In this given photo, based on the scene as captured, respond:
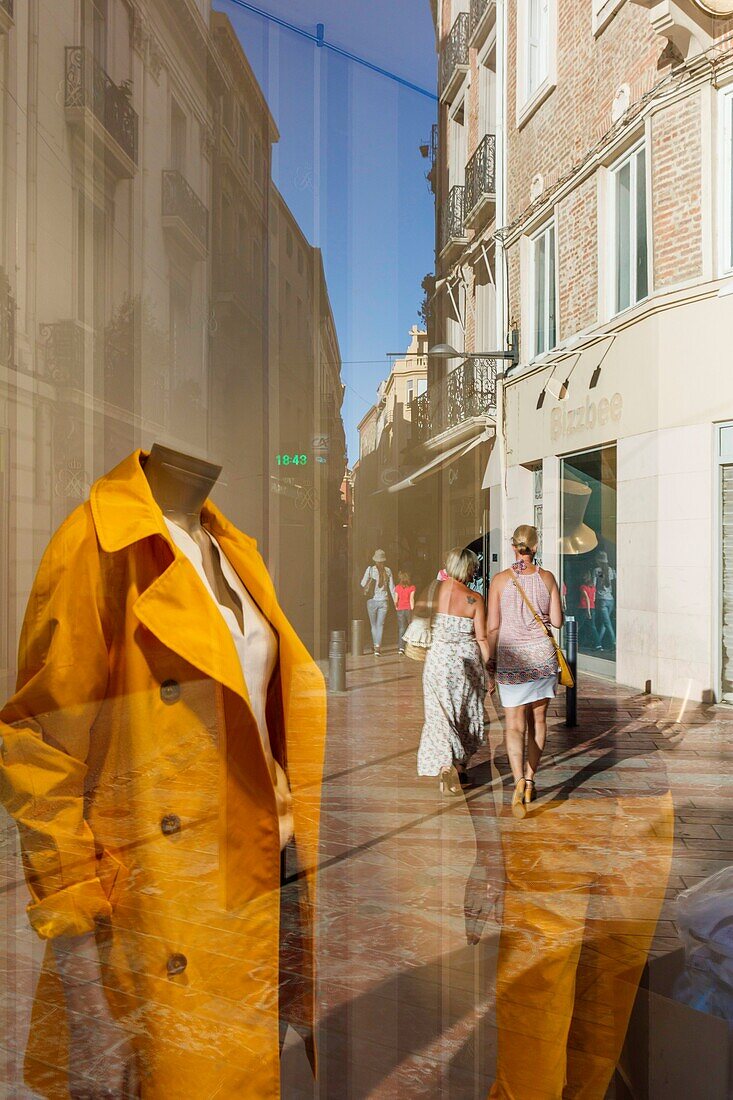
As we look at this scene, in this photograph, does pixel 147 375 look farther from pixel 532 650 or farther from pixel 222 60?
pixel 532 650

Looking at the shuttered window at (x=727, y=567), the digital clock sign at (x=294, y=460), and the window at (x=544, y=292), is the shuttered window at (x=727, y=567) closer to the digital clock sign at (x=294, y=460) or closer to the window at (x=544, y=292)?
the window at (x=544, y=292)

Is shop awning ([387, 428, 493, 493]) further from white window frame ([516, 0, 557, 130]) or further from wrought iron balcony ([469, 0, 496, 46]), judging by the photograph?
wrought iron balcony ([469, 0, 496, 46])

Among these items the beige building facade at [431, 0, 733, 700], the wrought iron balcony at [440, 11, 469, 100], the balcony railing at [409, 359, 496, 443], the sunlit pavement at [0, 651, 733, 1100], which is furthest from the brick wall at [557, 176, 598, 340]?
the sunlit pavement at [0, 651, 733, 1100]

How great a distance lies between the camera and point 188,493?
2.82ft

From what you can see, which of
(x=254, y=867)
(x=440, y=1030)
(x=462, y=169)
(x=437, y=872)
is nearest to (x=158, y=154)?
(x=462, y=169)

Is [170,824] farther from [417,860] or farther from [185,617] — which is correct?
[417,860]

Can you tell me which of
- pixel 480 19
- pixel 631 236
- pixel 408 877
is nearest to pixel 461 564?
pixel 631 236

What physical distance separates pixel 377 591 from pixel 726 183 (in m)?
0.67

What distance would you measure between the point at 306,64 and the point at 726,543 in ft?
3.20

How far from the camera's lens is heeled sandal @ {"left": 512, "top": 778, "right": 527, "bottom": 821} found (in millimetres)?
1016

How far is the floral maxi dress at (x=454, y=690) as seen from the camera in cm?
95

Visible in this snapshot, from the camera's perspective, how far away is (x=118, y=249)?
1.20 m

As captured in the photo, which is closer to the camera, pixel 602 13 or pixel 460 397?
pixel 602 13

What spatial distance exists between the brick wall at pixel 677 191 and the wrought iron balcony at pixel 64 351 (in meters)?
0.83
